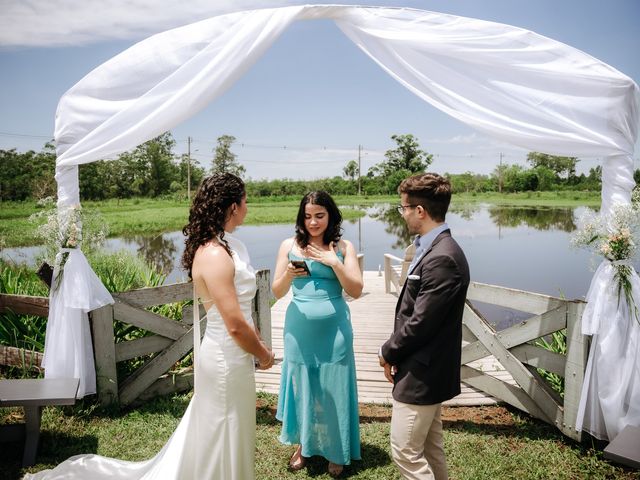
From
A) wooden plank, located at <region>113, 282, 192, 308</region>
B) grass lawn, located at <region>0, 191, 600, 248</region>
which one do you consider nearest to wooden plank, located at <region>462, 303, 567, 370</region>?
wooden plank, located at <region>113, 282, 192, 308</region>

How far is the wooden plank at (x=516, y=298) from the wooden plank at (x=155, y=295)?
2847 millimetres

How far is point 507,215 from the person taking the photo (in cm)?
7406

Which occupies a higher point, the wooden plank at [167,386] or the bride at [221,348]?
the bride at [221,348]

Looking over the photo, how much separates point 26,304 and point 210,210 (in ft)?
10.5

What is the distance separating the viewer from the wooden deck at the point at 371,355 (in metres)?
5.00

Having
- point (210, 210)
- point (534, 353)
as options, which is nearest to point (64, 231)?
point (210, 210)

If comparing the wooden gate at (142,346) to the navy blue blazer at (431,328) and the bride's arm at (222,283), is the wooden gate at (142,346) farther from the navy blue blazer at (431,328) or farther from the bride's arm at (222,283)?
the navy blue blazer at (431,328)

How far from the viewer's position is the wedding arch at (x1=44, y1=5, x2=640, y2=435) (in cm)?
370

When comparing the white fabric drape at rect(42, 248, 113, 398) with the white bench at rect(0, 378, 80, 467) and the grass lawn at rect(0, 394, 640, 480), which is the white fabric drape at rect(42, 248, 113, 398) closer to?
the white bench at rect(0, 378, 80, 467)

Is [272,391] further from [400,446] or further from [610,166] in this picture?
[610,166]

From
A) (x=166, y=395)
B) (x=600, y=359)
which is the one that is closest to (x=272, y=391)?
(x=166, y=395)

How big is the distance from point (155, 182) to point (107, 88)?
55.6 metres

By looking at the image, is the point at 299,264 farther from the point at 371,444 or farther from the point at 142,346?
the point at 142,346

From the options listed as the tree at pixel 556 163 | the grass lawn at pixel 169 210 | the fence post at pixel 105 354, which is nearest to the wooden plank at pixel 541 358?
the fence post at pixel 105 354
